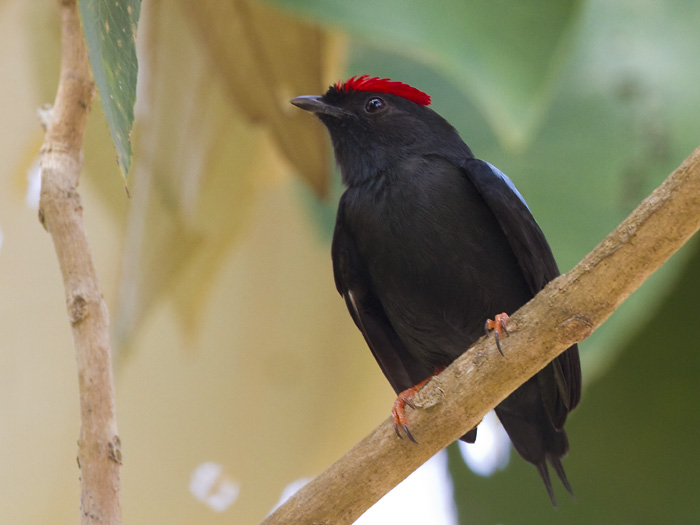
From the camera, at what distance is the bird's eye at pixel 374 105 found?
9.78ft

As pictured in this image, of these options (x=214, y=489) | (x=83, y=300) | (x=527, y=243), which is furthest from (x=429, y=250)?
(x=214, y=489)

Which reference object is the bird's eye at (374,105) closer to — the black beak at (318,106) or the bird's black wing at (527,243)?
the black beak at (318,106)

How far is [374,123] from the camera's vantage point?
9.64 feet

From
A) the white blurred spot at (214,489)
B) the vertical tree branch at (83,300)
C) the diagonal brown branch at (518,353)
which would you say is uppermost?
the vertical tree branch at (83,300)

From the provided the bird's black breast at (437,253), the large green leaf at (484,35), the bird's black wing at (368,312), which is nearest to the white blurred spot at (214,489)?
the bird's black wing at (368,312)

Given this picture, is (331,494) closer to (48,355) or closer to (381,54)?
(48,355)

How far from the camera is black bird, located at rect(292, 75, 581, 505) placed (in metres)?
2.53

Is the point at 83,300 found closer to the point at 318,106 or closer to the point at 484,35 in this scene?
the point at 318,106

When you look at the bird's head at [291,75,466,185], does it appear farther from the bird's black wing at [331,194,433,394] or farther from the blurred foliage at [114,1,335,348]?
the blurred foliage at [114,1,335,348]

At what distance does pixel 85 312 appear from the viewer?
190 cm

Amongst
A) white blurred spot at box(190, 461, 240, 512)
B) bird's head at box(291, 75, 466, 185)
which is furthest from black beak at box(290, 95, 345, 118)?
white blurred spot at box(190, 461, 240, 512)

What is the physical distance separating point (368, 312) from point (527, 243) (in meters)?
0.63

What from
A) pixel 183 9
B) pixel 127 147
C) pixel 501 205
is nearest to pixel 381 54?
pixel 183 9

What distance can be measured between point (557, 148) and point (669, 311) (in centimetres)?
91
